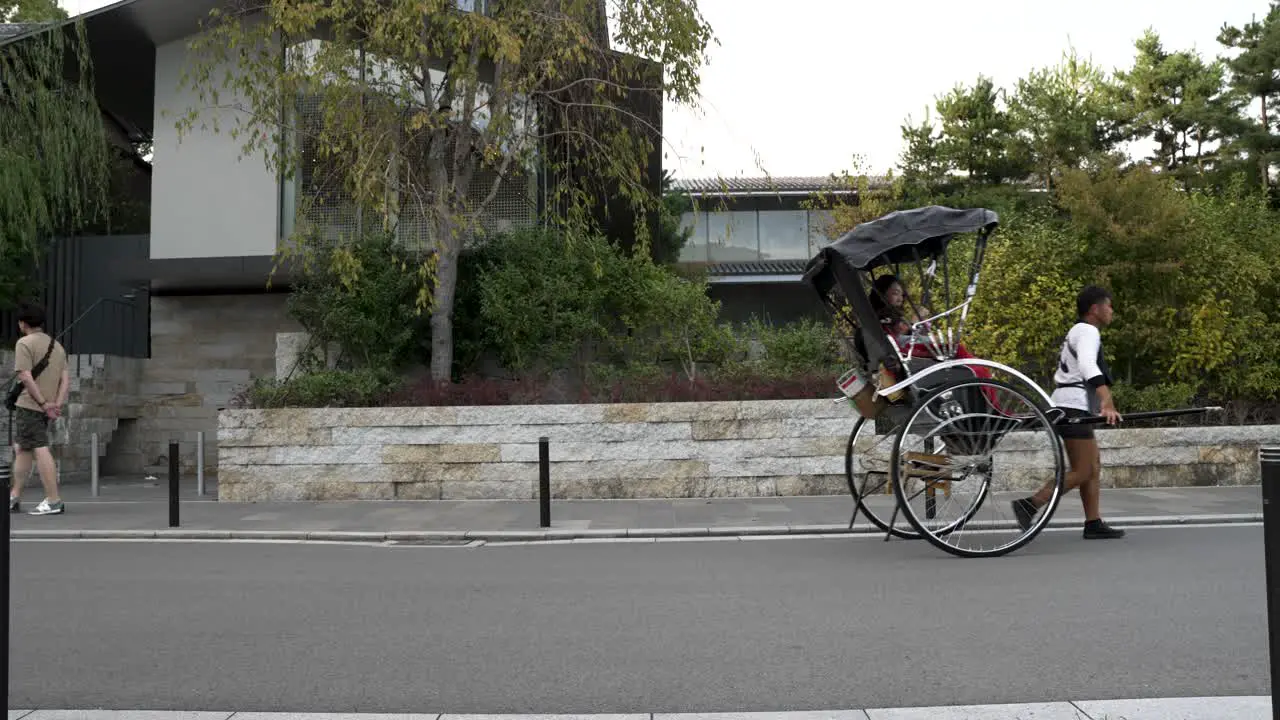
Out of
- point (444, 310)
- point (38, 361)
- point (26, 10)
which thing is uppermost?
point (26, 10)

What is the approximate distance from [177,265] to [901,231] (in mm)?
12921

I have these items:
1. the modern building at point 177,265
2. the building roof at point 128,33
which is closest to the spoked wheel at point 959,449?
the modern building at point 177,265

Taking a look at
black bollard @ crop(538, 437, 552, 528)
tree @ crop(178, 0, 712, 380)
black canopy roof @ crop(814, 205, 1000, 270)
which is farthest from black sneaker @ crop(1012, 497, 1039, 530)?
tree @ crop(178, 0, 712, 380)

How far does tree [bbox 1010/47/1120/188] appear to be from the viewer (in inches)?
1205

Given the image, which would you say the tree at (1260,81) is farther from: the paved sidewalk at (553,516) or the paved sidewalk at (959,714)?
the paved sidewalk at (959,714)

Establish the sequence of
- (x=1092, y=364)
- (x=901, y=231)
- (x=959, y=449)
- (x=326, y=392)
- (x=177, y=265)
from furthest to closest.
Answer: (x=177, y=265)
(x=326, y=392)
(x=1092, y=364)
(x=901, y=231)
(x=959, y=449)

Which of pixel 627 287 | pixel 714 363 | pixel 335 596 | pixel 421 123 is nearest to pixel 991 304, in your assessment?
pixel 714 363

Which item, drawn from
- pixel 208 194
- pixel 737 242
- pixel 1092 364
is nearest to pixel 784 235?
pixel 737 242

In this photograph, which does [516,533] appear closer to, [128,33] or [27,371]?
[27,371]

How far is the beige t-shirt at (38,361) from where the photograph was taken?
11.3 m

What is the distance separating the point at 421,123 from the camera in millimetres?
13258

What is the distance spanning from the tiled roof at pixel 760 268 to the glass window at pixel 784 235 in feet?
1.56

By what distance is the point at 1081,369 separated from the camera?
8.14m

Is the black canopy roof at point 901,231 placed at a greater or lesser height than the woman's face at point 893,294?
greater
